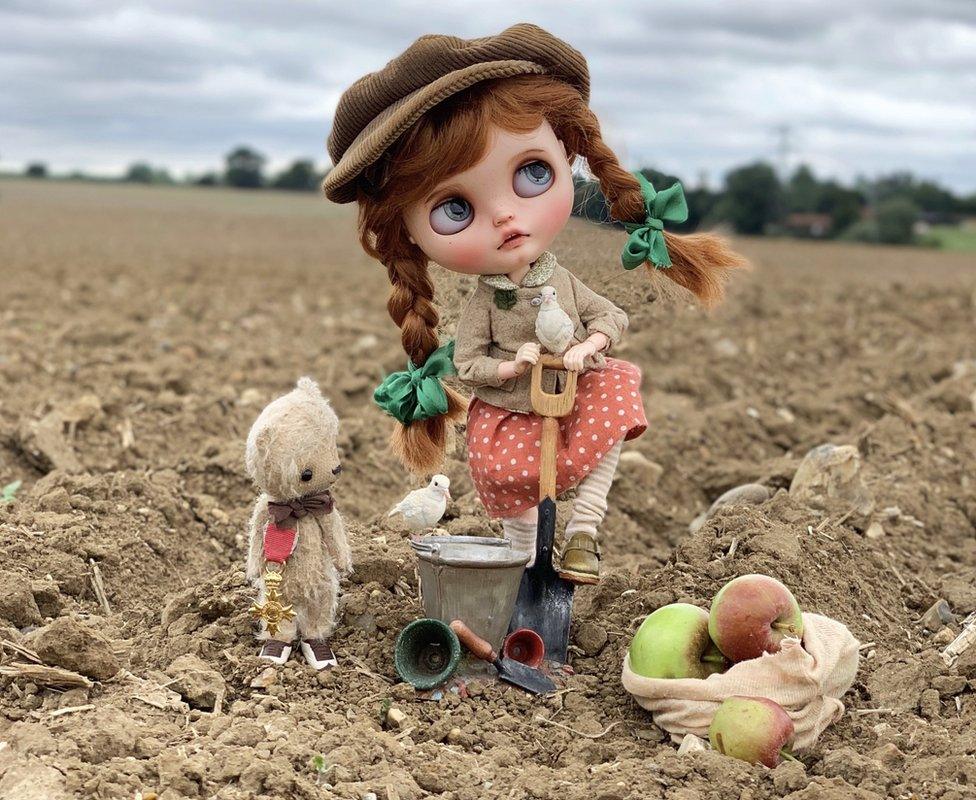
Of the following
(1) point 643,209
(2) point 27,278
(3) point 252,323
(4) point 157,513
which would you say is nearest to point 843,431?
(1) point 643,209

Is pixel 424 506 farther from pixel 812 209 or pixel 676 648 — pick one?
pixel 812 209

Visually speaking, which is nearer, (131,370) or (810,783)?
(810,783)

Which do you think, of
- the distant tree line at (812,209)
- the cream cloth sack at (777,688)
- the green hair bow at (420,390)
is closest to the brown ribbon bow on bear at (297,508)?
the green hair bow at (420,390)

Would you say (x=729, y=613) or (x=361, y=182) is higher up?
(x=361, y=182)

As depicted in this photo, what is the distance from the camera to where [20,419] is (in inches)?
252

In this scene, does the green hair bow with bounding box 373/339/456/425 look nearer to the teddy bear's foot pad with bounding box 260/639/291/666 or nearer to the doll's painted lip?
the doll's painted lip

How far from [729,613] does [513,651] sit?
754 millimetres

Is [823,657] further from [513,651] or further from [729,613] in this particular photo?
[513,651]

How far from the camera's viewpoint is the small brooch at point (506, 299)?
3916mm

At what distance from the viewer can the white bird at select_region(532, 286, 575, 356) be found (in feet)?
12.3

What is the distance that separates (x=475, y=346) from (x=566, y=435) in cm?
40

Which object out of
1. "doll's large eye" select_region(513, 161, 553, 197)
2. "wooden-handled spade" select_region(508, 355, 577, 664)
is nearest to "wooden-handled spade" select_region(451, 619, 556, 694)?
"wooden-handled spade" select_region(508, 355, 577, 664)

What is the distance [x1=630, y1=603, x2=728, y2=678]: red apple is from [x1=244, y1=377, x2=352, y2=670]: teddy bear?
92 centimetres

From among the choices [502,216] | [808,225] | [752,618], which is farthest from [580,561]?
[808,225]
